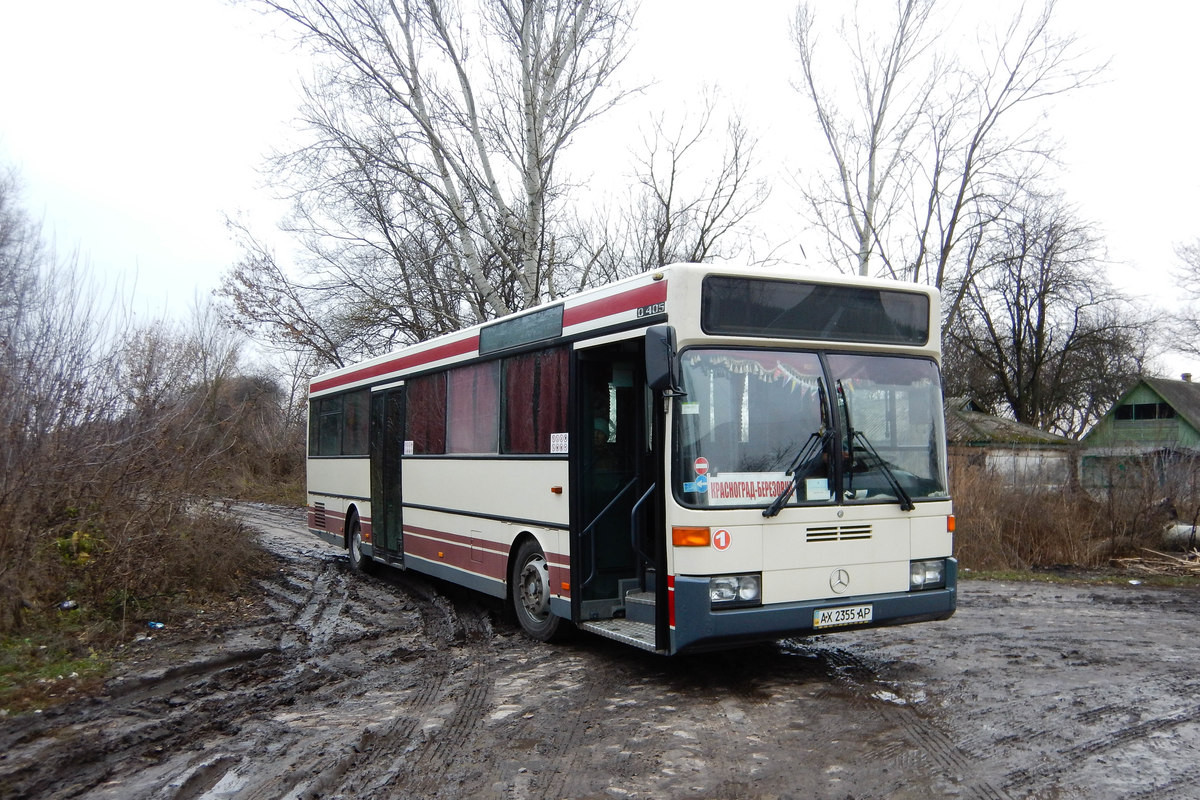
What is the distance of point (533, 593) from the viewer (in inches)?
335

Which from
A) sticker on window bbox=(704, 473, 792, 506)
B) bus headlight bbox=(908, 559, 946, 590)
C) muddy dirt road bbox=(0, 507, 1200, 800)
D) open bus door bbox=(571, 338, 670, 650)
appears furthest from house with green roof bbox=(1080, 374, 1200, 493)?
sticker on window bbox=(704, 473, 792, 506)

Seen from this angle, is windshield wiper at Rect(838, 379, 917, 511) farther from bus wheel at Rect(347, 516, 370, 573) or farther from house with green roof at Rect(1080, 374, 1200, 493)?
house with green roof at Rect(1080, 374, 1200, 493)

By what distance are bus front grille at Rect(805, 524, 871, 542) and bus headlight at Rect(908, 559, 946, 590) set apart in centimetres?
52

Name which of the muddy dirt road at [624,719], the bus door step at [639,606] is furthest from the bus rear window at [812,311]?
the muddy dirt road at [624,719]

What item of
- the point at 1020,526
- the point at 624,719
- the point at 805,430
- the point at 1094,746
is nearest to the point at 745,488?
the point at 805,430

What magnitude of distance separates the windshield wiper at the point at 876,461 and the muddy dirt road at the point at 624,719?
1308mm

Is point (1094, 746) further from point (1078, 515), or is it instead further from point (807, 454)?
point (1078, 515)

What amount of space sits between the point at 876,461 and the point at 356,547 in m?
9.05

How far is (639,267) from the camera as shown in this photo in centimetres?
2316

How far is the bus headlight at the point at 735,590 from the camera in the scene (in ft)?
20.3

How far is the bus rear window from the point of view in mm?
6531

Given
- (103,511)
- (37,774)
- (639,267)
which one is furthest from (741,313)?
(639,267)

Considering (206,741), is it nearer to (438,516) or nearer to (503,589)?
(503,589)

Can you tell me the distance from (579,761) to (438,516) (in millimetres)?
5661
